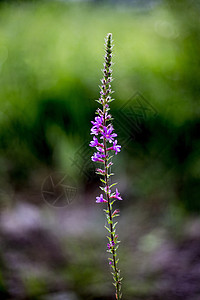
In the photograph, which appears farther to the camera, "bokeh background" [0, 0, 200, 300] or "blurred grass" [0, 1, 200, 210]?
"blurred grass" [0, 1, 200, 210]

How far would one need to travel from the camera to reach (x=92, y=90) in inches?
45.5

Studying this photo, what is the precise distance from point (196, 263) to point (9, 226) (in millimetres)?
561

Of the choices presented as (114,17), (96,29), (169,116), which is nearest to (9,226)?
(169,116)

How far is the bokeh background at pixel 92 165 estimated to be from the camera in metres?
0.77

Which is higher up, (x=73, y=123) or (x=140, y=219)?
(x=73, y=123)

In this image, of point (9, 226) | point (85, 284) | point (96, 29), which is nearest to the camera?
point (85, 284)

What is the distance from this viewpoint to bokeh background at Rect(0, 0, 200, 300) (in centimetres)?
77

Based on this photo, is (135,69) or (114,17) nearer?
(135,69)

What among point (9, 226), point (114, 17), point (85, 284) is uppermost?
point (114, 17)

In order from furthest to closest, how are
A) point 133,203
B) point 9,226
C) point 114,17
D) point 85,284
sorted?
1. point 114,17
2. point 133,203
3. point 9,226
4. point 85,284

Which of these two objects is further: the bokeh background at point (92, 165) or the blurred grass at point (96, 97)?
the blurred grass at point (96, 97)

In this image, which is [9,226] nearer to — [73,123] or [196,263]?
[73,123]

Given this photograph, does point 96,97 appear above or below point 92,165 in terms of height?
above

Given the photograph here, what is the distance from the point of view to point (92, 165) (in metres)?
1.05
